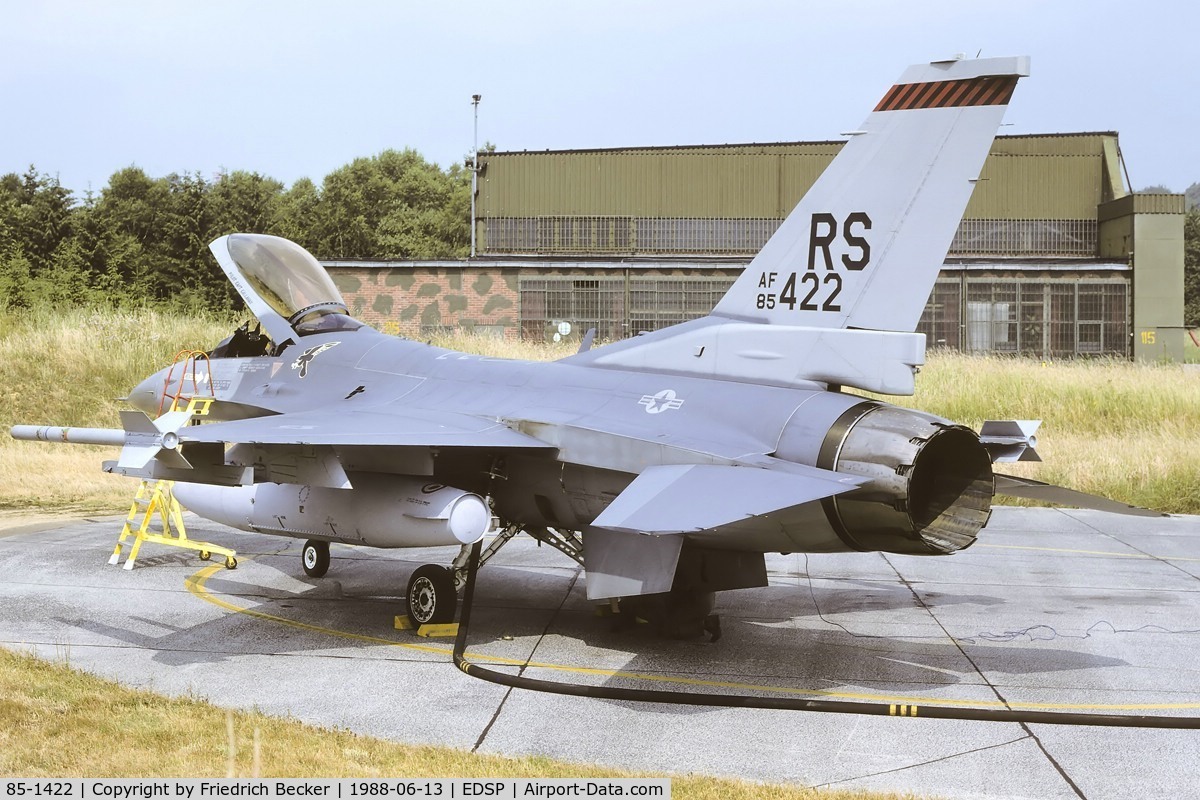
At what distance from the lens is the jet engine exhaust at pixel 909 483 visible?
25.9 feet

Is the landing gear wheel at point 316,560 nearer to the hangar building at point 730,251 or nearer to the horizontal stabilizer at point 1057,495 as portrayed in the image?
the horizontal stabilizer at point 1057,495

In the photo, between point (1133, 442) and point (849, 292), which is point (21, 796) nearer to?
point (849, 292)

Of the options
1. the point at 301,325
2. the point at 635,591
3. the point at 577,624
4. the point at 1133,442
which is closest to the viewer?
the point at 635,591

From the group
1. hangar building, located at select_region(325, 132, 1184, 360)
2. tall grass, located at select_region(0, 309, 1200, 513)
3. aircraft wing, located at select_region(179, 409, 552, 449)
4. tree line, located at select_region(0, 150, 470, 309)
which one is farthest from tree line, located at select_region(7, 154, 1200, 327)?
aircraft wing, located at select_region(179, 409, 552, 449)

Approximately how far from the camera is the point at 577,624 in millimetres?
11039

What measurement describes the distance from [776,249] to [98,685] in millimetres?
6288

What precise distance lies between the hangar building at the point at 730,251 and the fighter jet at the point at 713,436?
66.4 ft

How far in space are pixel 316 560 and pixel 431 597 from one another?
10.7ft

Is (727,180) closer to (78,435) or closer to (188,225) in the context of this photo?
(188,225)

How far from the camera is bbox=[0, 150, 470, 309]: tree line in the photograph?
46.7m

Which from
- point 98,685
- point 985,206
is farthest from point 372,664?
point 985,206
